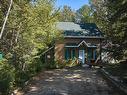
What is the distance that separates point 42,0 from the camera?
2322 centimetres

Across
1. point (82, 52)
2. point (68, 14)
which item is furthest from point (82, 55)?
point (68, 14)

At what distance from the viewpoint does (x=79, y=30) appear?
47000 mm

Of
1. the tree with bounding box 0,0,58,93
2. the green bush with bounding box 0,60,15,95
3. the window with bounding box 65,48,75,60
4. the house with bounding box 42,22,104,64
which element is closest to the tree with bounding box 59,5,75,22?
the house with bounding box 42,22,104,64

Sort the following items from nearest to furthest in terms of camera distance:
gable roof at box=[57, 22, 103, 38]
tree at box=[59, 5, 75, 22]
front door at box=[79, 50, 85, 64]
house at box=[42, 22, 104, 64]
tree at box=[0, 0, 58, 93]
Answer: tree at box=[0, 0, 58, 93]
house at box=[42, 22, 104, 64]
front door at box=[79, 50, 85, 64]
gable roof at box=[57, 22, 103, 38]
tree at box=[59, 5, 75, 22]

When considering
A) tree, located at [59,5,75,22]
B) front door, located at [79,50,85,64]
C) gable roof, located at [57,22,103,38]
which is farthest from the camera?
tree, located at [59,5,75,22]

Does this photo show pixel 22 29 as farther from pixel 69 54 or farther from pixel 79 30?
pixel 79 30

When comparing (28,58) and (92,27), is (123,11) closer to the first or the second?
(28,58)

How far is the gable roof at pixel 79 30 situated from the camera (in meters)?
45.5

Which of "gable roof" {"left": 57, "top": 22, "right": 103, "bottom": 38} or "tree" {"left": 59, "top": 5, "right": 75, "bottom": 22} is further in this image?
"tree" {"left": 59, "top": 5, "right": 75, "bottom": 22}

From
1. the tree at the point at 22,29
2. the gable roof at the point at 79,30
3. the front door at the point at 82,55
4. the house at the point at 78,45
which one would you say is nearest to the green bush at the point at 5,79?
the tree at the point at 22,29

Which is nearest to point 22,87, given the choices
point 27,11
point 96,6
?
point 27,11

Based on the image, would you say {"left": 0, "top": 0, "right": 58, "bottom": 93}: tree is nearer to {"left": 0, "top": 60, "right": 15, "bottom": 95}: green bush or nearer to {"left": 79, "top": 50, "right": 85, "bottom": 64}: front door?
{"left": 0, "top": 60, "right": 15, "bottom": 95}: green bush

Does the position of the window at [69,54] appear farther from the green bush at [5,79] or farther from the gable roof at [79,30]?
the green bush at [5,79]

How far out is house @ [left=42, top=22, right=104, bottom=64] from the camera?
44.5 metres
